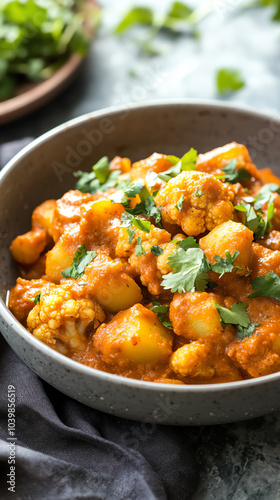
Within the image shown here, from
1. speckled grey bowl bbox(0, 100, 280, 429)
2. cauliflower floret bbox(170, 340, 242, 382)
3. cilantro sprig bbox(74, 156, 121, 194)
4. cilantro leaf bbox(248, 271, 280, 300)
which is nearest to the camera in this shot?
speckled grey bowl bbox(0, 100, 280, 429)

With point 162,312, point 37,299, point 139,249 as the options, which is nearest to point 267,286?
point 162,312

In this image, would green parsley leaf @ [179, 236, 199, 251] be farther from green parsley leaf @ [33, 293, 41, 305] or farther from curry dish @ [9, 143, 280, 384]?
green parsley leaf @ [33, 293, 41, 305]

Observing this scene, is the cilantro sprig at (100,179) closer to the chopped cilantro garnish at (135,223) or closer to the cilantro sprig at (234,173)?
the chopped cilantro garnish at (135,223)

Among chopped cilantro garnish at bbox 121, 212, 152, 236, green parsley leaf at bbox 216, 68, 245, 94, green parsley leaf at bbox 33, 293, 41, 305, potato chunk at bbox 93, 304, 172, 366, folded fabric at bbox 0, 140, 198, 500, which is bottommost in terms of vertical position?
green parsley leaf at bbox 216, 68, 245, 94

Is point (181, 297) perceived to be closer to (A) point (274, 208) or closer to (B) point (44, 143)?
(A) point (274, 208)

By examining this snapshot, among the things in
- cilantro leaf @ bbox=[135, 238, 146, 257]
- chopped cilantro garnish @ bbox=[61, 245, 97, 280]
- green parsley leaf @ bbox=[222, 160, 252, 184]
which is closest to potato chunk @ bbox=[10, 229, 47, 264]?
chopped cilantro garnish @ bbox=[61, 245, 97, 280]

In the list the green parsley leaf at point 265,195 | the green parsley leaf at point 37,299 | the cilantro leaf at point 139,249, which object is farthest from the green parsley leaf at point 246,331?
the green parsley leaf at point 37,299

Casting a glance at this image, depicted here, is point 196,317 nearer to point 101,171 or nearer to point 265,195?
point 265,195
